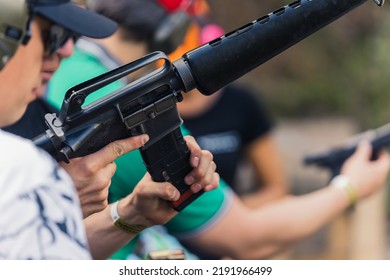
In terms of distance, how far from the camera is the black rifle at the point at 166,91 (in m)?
1.37

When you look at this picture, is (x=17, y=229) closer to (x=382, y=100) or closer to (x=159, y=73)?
(x=159, y=73)

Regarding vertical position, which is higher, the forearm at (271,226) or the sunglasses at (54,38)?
the sunglasses at (54,38)

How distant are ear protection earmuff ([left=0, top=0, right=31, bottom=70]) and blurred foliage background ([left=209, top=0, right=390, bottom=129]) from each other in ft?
7.81

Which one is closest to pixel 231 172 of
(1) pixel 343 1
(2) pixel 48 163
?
(1) pixel 343 1

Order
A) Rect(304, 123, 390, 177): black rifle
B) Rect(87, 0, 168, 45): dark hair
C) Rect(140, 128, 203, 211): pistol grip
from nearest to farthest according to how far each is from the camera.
Answer: Rect(140, 128, 203, 211): pistol grip < Rect(87, 0, 168, 45): dark hair < Rect(304, 123, 390, 177): black rifle

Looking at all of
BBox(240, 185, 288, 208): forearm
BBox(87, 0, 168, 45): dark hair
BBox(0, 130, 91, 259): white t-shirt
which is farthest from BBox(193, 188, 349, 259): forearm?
BBox(0, 130, 91, 259): white t-shirt

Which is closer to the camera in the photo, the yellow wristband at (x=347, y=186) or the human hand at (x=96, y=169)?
the human hand at (x=96, y=169)

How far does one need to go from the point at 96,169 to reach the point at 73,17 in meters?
0.33

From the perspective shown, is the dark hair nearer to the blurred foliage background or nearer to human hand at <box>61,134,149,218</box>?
human hand at <box>61,134,149,218</box>

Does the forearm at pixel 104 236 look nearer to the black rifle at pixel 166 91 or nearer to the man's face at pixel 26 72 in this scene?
the black rifle at pixel 166 91

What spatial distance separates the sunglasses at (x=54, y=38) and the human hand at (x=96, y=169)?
0.24m

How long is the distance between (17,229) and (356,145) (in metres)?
1.43

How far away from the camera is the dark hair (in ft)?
6.63

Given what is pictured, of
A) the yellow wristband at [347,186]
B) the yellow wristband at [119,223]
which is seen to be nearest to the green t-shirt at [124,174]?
the yellow wristband at [119,223]
